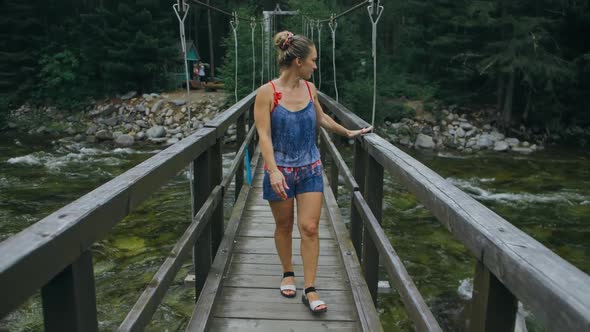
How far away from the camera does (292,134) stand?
2773 mm

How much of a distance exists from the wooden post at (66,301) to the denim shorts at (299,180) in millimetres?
Answer: 1595

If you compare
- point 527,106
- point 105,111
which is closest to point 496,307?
point 527,106

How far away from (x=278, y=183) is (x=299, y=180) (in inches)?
8.2

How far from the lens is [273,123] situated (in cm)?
276

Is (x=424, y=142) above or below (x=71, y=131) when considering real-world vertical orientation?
below

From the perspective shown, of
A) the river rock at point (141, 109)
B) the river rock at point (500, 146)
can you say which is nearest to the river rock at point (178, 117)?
the river rock at point (141, 109)

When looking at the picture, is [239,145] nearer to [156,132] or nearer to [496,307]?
[496,307]

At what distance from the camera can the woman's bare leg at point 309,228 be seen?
2809mm

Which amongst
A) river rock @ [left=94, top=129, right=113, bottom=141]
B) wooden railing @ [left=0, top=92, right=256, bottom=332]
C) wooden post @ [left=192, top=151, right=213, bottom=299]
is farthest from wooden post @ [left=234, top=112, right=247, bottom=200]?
river rock @ [left=94, top=129, right=113, bottom=141]

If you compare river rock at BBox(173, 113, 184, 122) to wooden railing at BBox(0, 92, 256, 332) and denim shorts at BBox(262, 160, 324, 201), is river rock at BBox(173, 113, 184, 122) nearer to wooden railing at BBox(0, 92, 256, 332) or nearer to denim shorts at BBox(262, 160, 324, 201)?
denim shorts at BBox(262, 160, 324, 201)

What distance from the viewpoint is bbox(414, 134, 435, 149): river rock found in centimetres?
1653

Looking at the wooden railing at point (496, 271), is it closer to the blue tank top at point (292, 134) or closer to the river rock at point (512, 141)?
→ the blue tank top at point (292, 134)

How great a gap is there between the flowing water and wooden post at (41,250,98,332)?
4306mm

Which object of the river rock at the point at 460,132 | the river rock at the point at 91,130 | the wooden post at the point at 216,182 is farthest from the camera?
the river rock at the point at 91,130
